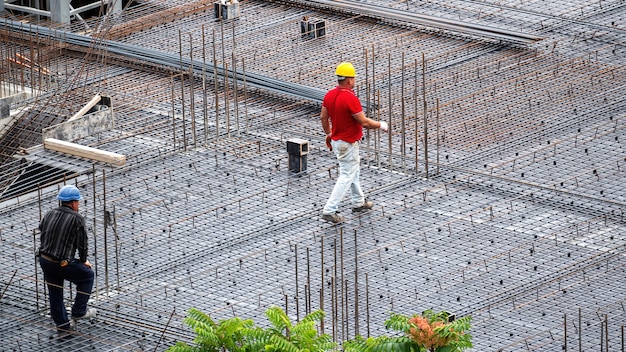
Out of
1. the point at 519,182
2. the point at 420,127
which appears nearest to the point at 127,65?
the point at 420,127

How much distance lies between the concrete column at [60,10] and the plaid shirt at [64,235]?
30.7ft

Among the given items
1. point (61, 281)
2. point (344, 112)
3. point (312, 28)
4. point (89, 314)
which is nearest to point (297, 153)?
point (344, 112)

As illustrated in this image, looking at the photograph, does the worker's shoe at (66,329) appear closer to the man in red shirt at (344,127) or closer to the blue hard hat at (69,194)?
the blue hard hat at (69,194)

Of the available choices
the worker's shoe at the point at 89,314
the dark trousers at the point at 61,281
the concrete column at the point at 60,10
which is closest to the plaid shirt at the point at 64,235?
the dark trousers at the point at 61,281

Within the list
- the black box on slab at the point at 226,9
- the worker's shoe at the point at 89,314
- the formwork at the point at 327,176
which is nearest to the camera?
the worker's shoe at the point at 89,314

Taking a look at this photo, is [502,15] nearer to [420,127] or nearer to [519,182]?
[420,127]

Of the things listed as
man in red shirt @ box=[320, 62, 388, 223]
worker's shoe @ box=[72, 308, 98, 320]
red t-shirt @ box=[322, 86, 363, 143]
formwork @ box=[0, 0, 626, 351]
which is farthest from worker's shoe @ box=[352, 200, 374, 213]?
worker's shoe @ box=[72, 308, 98, 320]

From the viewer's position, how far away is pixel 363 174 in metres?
19.0

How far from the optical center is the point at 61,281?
15359mm

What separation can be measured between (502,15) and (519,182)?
244 inches

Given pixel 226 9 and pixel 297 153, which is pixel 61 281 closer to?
pixel 297 153

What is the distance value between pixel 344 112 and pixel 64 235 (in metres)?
3.50

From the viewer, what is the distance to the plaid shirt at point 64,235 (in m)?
15.2

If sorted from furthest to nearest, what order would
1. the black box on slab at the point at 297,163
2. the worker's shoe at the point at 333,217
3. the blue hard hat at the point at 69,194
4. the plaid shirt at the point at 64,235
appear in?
the black box on slab at the point at 297,163 < the worker's shoe at the point at 333,217 < the blue hard hat at the point at 69,194 < the plaid shirt at the point at 64,235
